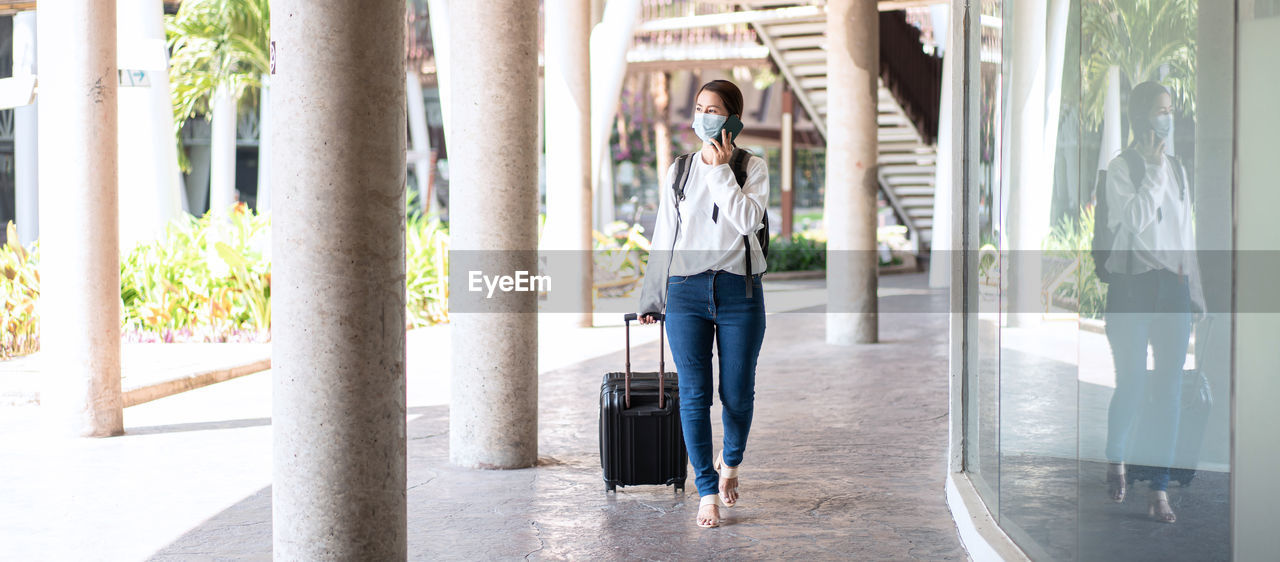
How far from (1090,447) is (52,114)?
5633 mm

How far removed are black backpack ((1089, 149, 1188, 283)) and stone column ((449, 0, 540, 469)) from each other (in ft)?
9.75

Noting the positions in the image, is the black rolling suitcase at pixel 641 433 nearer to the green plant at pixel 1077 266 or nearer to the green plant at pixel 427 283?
the green plant at pixel 1077 266

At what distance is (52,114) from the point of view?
6.68 metres

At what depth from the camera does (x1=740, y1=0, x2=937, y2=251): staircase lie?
2142cm

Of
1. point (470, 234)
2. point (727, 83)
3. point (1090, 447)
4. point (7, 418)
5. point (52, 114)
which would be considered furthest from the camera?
point (7, 418)

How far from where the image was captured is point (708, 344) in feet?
15.9

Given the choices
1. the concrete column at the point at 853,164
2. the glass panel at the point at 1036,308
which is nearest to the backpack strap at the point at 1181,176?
the glass panel at the point at 1036,308

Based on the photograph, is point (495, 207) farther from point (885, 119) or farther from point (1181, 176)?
point (885, 119)

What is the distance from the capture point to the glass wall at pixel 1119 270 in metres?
2.82

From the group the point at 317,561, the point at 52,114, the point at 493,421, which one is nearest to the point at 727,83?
the point at 493,421

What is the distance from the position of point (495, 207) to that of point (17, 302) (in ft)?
21.5

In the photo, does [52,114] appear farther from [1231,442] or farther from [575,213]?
[575,213]

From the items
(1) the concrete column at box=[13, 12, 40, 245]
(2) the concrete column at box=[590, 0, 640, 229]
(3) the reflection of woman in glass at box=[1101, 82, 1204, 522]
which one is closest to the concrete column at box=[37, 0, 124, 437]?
(3) the reflection of woman in glass at box=[1101, 82, 1204, 522]

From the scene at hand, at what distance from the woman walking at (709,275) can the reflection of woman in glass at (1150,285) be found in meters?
1.66
